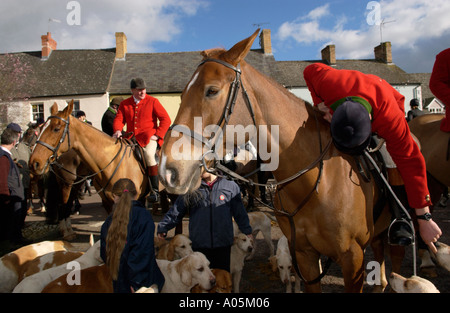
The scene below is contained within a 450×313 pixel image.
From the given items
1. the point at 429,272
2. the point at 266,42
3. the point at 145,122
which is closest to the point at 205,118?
the point at 429,272

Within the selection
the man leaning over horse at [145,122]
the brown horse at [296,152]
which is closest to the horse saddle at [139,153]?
the man leaning over horse at [145,122]

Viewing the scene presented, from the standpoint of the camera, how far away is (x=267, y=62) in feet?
93.6

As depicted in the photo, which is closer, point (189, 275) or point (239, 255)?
point (189, 275)

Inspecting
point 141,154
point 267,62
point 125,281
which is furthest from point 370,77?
point 267,62

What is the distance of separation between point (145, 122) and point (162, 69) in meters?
22.8

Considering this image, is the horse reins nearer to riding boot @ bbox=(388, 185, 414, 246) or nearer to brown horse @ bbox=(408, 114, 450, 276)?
riding boot @ bbox=(388, 185, 414, 246)

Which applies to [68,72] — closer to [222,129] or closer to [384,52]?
[222,129]

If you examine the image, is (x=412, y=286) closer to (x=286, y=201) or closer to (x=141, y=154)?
(x=286, y=201)

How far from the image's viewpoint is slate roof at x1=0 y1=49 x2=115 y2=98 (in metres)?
25.1

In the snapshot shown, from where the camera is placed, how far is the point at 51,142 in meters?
5.23

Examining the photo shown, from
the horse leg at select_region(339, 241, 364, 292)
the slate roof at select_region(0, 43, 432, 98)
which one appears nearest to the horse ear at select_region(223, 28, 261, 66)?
the horse leg at select_region(339, 241, 364, 292)

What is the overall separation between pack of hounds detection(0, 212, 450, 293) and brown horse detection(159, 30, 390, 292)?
0.57 meters

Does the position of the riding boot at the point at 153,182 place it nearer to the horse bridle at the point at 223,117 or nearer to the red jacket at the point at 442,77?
the horse bridle at the point at 223,117

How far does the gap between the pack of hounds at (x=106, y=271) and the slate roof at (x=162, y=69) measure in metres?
21.8
